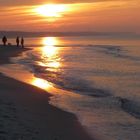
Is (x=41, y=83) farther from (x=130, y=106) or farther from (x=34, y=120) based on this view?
(x=34, y=120)

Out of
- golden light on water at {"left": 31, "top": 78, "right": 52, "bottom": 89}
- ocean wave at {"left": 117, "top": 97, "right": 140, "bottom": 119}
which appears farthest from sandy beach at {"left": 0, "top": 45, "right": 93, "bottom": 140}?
golden light on water at {"left": 31, "top": 78, "right": 52, "bottom": 89}

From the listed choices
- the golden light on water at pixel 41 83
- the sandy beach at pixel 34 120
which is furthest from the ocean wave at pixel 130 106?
the golden light on water at pixel 41 83

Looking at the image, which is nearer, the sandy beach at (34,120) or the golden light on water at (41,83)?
the sandy beach at (34,120)

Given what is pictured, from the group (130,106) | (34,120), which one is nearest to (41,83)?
(130,106)

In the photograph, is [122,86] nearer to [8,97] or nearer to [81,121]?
[8,97]

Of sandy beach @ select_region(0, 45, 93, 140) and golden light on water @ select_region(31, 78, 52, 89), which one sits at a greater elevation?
sandy beach @ select_region(0, 45, 93, 140)

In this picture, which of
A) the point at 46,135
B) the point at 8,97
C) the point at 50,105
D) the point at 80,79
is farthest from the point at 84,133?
the point at 80,79

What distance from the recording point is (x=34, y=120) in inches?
462

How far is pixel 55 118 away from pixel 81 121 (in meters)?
0.77

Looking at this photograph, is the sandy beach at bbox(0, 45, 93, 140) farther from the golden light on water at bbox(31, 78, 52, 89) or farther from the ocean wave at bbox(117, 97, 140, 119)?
the golden light on water at bbox(31, 78, 52, 89)

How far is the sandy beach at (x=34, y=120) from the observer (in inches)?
392

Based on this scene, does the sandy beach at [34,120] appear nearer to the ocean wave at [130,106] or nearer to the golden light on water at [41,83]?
the ocean wave at [130,106]

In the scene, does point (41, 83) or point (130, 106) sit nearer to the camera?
point (130, 106)

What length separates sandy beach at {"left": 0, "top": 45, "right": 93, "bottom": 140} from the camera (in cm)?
997
